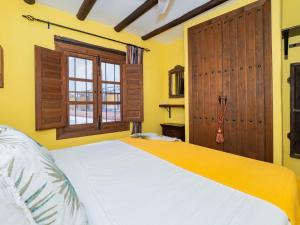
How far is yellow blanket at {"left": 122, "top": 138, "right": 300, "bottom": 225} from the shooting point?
89 centimetres

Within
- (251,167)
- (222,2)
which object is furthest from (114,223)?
(222,2)

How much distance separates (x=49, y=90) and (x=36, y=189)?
2062 millimetres

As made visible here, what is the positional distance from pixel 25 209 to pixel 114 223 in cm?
34

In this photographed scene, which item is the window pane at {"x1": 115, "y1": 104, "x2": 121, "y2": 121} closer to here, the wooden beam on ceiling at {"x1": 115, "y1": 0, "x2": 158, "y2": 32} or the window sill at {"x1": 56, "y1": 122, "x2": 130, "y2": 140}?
the window sill at {"x1": 56, "y1": 122, "x2": 130, "y2": 140}

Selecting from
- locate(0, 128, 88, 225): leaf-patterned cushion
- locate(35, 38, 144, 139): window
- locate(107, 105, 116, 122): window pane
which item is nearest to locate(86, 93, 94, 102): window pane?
locate(35, 38, 144, 139): window

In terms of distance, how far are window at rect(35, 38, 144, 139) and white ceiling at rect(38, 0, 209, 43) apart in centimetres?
46

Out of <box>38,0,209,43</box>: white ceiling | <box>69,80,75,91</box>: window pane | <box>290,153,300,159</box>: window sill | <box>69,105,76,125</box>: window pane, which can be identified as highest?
<box>38,0,209,43</box>: white ceiling

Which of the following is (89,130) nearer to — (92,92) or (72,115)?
(72,115)

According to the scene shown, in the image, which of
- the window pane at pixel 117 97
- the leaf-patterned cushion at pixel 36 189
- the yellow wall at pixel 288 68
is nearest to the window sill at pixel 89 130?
the window pane at pixel 117 97

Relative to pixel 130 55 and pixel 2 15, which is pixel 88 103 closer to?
pixel 130 55

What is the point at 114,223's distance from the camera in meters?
0.71

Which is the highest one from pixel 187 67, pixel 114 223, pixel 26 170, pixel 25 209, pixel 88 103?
pixel 187 67

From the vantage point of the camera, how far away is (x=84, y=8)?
232 centimetres

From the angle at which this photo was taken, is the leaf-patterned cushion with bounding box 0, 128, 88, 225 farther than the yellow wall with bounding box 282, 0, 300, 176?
No
